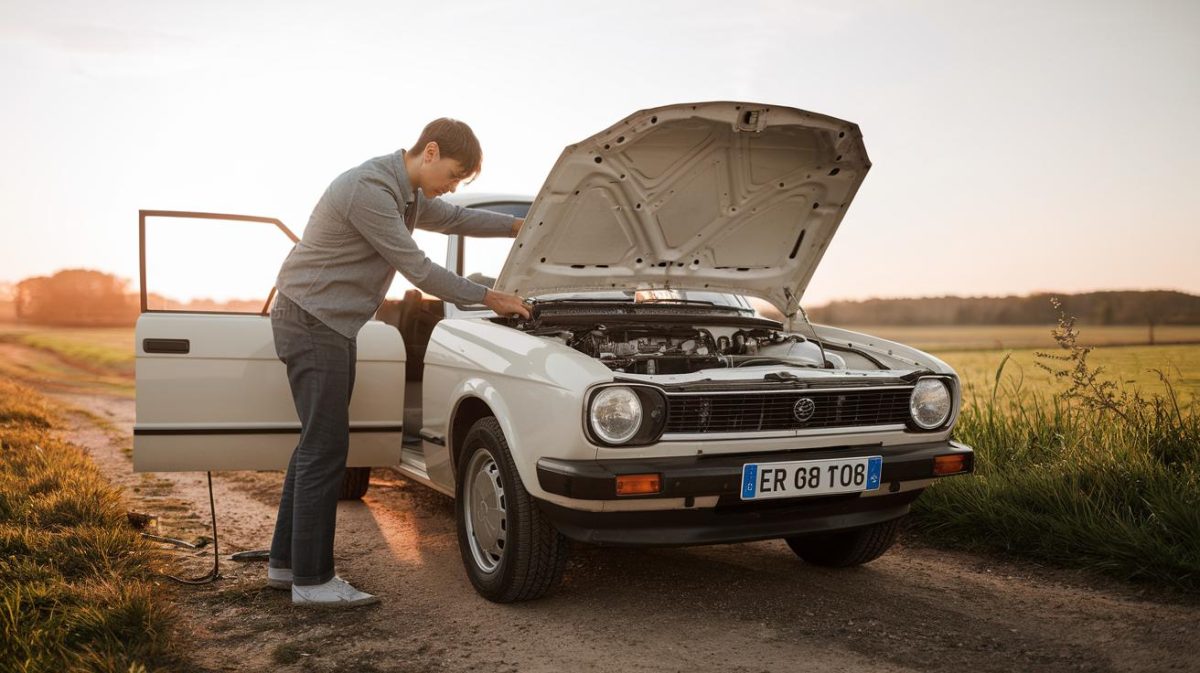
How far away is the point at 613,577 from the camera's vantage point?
4.20 m

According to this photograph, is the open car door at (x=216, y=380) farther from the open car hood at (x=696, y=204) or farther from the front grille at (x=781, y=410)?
the front grille at (x=781, y=410)

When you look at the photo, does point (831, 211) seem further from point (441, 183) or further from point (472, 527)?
point (472, 527)

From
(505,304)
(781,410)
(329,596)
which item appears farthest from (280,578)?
(781,410)

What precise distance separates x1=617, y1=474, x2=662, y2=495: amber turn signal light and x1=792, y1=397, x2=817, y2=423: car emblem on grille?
0.66 metres

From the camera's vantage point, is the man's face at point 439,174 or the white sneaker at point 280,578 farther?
the white sneaker at point 280,578

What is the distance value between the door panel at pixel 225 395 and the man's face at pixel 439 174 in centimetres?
99

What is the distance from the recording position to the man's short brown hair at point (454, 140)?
380cm

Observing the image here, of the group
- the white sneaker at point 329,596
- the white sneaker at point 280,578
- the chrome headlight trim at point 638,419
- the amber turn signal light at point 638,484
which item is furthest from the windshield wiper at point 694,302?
the white sneaker at point 280,578

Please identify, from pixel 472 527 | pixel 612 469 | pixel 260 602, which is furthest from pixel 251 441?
pixel 612 469

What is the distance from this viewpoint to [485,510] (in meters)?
3.88

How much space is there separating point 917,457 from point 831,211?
1.44 metres

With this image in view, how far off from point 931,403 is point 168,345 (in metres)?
3.54

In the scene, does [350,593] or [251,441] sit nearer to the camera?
[350,593]

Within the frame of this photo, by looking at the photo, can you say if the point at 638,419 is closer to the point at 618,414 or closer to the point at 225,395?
the point at 618,414
